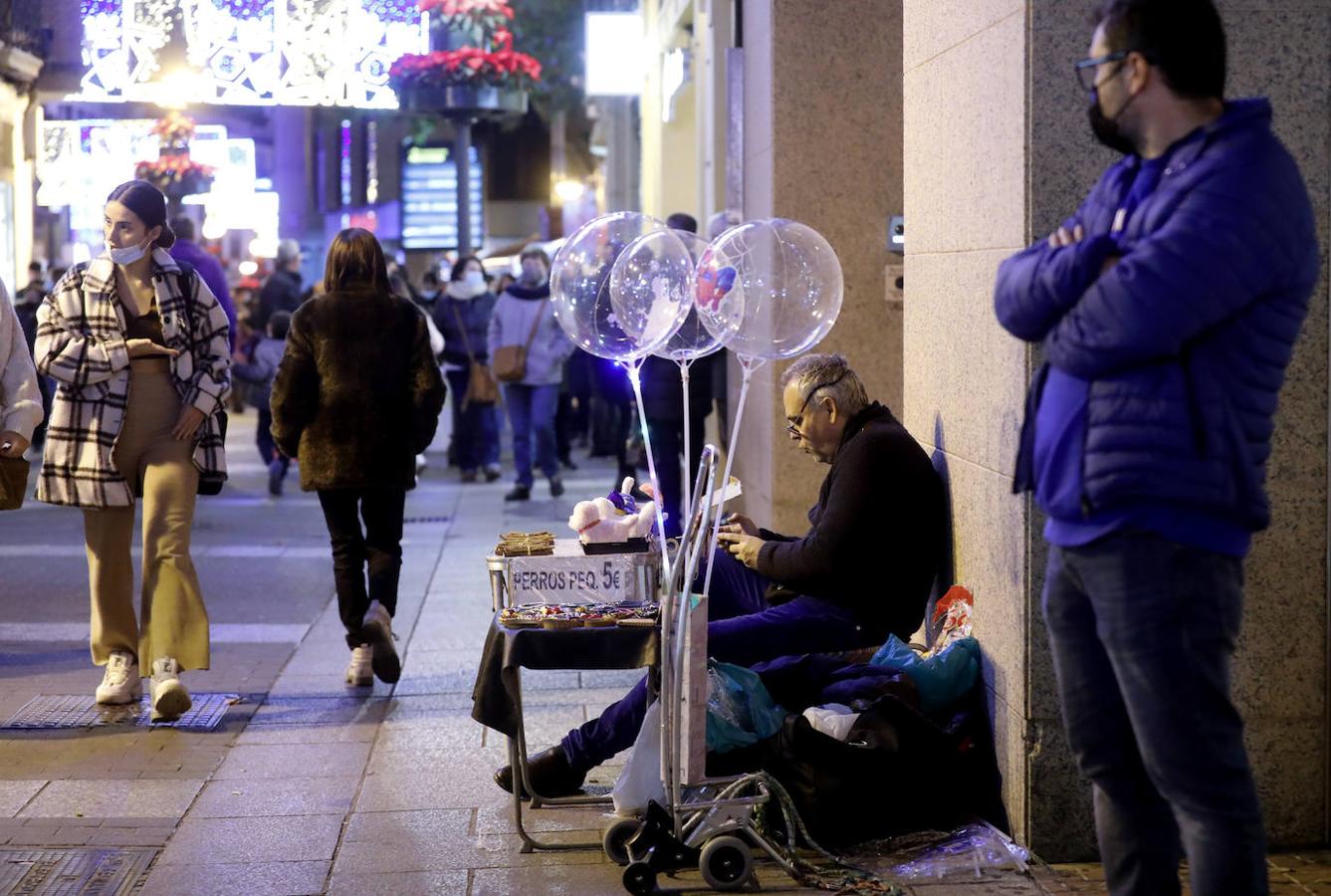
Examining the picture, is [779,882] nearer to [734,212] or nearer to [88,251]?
[734,212]

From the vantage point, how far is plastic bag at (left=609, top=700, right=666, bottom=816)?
502cm

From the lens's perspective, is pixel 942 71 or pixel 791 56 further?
pixel 791 56

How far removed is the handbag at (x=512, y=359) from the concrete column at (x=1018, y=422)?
9019 millimetres

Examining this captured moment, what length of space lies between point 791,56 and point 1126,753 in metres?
6.13

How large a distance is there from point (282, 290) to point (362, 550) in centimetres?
897

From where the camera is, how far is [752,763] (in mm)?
5125

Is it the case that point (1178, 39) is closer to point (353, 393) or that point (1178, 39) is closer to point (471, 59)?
point (353, 393)

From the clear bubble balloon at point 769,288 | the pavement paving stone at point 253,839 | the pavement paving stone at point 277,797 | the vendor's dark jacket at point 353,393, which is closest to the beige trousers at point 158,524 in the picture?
the vendor's dark jacket at point 353,393

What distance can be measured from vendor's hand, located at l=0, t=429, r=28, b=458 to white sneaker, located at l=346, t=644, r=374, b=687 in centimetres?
165

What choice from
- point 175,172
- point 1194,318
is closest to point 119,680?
point 1194,318

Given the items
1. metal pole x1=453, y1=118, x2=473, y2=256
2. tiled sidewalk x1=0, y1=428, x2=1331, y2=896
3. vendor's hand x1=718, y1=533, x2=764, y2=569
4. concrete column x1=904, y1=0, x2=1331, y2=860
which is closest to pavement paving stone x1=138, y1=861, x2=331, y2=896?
tiled sidewalk x1=0, y1=428, x2=1331, y2=896

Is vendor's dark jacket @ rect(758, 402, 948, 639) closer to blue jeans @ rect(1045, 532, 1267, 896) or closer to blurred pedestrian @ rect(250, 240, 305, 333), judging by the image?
blue jeans @ rect(1045, 532, 1267, 896)

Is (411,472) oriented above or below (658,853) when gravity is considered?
above

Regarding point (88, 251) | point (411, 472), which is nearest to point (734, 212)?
point (411, 472)
